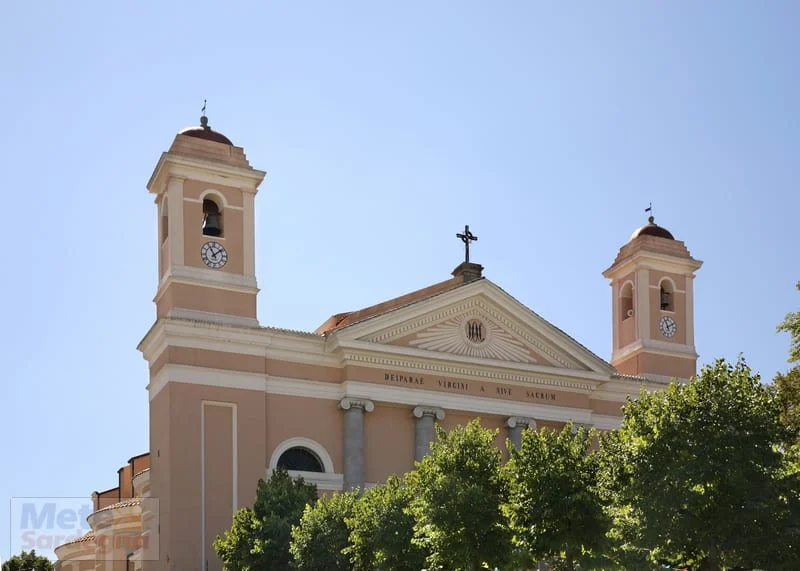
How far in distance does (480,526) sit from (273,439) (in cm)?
1323

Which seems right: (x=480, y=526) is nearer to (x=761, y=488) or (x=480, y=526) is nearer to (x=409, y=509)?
(x=409, y=509)

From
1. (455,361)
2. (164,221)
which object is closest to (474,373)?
(455,361)

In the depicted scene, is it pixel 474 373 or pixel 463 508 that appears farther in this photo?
pixel 474 373

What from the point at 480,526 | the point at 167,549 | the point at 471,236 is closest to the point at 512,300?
the point at 471,236

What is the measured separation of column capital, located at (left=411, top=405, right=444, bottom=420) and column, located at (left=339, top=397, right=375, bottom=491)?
5.09 ft

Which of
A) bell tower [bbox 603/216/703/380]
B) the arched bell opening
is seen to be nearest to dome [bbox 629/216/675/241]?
bell tower [bbox 603/216/703/380]

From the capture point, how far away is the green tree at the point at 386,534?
2773cm

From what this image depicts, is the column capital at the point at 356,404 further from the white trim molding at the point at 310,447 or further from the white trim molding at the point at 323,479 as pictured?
the white trim molding at the point at 323,479

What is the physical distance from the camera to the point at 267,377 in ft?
124

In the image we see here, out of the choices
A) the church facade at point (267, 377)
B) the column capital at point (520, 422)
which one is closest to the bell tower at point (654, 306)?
the church facade at point (267, 377)

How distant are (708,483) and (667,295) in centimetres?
2407

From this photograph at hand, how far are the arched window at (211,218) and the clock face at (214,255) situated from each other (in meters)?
0.47

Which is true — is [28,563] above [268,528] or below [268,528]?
below

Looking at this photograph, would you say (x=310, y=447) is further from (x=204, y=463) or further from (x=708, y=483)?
(x=708, y=483)
